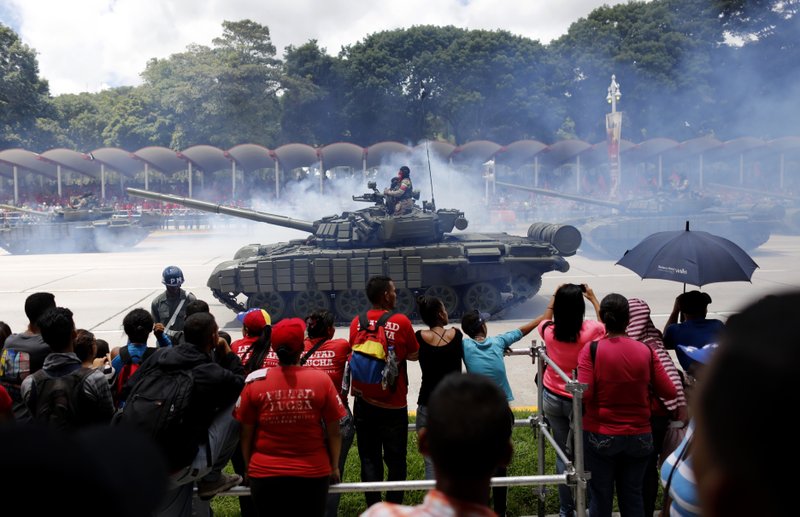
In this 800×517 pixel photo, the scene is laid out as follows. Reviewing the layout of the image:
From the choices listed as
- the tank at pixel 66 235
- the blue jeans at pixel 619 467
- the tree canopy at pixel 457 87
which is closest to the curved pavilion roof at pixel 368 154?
the tree canopy at pixel 457 87

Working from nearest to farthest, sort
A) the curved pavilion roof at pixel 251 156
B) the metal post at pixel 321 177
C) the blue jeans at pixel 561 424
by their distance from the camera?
the blue jeans at pixel 561 424 → the curved pavilion roof at pixel 251 156 → the metal post at pixel 321 177

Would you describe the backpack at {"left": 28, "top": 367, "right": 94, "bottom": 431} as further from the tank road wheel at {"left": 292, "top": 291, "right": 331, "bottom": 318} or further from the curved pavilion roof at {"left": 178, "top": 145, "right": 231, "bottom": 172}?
the curved pavilion roof at {"left": 178, "top": 145, "right": 231, "bottom": 172}

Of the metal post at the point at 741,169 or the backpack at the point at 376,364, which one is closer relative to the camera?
the backpack at the point at 376,364

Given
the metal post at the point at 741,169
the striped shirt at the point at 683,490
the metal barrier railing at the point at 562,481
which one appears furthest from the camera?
the metal post at the point at 741,169

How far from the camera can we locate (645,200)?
2623cm

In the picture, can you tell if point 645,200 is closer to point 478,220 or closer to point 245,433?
point 478,220

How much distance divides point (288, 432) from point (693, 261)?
4226 mm

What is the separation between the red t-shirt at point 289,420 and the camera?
13.2ft

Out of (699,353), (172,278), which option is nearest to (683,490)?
(699,353)

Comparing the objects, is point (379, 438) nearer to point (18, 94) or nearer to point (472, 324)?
point (472, 324)

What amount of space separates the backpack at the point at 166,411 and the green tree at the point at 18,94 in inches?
2143

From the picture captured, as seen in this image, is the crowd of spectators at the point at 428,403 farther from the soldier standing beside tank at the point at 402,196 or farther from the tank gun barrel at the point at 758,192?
the tank gun barrel at the point at 758,192

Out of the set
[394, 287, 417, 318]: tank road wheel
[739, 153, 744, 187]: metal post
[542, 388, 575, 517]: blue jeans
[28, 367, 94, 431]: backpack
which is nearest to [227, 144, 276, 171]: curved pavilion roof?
[739, 153, 744, 187]: metal post

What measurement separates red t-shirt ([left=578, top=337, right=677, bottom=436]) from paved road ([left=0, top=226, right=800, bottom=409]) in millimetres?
4004
